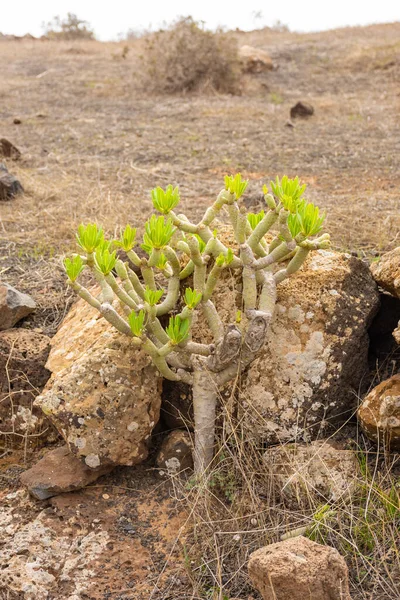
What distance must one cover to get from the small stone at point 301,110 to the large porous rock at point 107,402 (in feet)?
23.8

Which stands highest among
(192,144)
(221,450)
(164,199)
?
(164,199)

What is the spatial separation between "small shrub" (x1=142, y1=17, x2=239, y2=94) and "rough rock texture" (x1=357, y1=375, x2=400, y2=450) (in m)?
10.1

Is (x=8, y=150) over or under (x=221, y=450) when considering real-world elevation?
over

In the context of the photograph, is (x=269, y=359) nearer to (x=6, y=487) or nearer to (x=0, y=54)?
(x=6, y=487)

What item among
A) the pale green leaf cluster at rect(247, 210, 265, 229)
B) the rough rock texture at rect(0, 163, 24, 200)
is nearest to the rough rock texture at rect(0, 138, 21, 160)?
the rough rock texture at rect(0, 163, 24, 200)

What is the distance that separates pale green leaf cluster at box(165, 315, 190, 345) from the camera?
244 cm

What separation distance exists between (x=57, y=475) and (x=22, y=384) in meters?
0.59

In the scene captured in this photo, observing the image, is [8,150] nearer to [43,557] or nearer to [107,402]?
[107,402]

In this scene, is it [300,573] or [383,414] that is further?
[383,414]

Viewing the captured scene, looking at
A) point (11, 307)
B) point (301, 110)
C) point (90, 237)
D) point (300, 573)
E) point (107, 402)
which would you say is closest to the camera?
point (300, 573)

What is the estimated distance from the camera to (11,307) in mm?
3350

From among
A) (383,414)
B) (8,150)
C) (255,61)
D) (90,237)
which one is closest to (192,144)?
(8,150)

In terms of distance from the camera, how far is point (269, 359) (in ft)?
9.12

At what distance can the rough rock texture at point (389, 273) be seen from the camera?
2.80m
